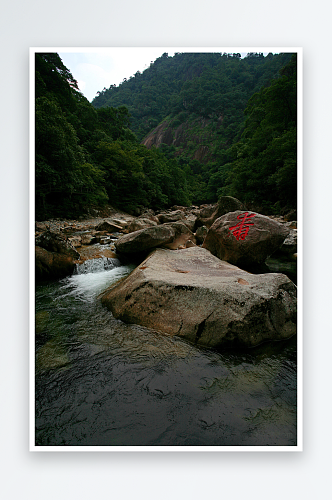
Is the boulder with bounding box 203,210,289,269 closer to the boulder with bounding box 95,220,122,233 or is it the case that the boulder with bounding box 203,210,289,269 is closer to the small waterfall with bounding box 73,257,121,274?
the small waterfall with bounding box 73,257,121,274

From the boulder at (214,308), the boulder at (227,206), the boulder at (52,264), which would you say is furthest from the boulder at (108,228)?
the boulder at (214,308)

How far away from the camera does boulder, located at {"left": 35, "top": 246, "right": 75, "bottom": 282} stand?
13.6 feet

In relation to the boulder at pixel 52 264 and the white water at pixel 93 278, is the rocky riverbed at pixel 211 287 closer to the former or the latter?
the boulder at pixel 52 264

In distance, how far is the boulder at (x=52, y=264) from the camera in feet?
13.6

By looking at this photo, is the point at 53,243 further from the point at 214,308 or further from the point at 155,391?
the point at 155,391

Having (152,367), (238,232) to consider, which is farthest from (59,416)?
(238,232)

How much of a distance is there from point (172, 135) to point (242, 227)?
40464mm

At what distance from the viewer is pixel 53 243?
15.1 feet

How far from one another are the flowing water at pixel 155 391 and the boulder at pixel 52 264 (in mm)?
1672

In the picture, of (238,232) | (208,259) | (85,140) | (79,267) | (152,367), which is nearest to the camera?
(152,367)
